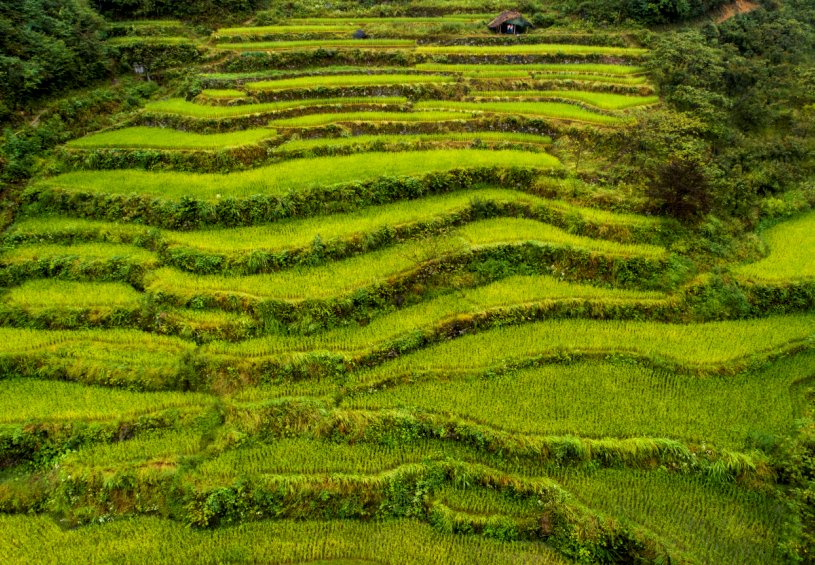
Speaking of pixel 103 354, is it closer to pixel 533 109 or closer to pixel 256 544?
pixel 256 544

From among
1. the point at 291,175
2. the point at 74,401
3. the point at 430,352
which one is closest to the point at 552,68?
the point at 291,175

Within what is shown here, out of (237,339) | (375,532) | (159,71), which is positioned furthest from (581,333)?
(159,71)

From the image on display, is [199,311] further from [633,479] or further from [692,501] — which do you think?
[692,501]

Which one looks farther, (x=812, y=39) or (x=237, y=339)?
(x=812, y=39)

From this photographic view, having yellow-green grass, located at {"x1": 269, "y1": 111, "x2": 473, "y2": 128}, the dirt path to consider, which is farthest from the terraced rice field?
the dirt path

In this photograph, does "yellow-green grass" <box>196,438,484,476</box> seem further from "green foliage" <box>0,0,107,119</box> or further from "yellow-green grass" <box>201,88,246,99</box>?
"green foliage" <box>0,0,107,119</box>

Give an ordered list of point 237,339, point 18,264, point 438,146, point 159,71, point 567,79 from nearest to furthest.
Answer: point 237,339 < point 18,264 < point 438,146 < point 567,79 < point 159,71
